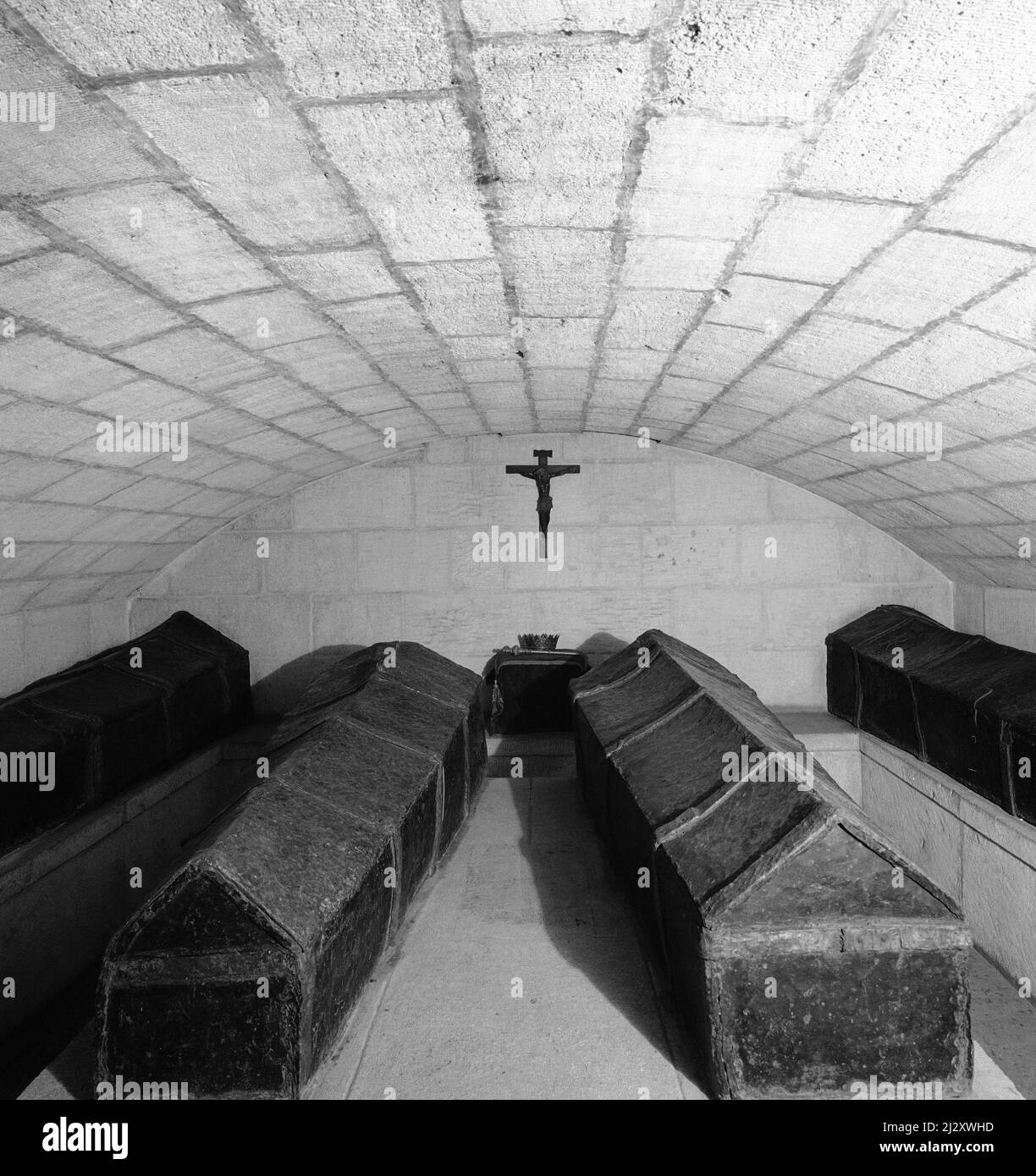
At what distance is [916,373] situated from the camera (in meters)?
3.56

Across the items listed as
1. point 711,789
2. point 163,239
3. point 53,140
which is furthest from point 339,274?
point 711,789

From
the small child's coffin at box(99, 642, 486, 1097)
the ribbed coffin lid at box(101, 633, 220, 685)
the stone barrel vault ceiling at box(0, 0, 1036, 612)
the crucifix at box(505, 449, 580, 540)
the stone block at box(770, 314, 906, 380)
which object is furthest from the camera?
the crucifix at box(505, 449, 580, 540)

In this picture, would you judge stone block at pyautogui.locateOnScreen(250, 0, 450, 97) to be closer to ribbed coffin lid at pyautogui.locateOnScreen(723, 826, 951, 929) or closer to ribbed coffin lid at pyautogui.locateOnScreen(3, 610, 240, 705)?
ribbed coffin lid at pyautogui.locateOnScreen(723, 826, 951, 929)

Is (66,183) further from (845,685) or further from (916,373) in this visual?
(845,685)

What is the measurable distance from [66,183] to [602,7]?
158cm

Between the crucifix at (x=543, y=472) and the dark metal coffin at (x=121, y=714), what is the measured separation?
3.06 metres

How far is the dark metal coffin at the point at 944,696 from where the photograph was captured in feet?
14.7

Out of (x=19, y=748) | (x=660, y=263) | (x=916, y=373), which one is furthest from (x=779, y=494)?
(x=19, y=748)

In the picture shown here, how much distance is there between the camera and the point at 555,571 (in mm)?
7164

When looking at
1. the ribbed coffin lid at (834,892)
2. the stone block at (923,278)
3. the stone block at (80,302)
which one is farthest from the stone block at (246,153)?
the ribbed coffin lid at (834,892)

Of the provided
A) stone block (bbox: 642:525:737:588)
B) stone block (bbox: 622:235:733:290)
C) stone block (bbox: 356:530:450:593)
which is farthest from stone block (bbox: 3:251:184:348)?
stone block (bbox: 642:525:737:588)

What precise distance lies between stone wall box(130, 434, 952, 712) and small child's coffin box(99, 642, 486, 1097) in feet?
12.2

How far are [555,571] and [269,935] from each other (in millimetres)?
5150

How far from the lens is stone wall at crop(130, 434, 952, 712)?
7070 mm
